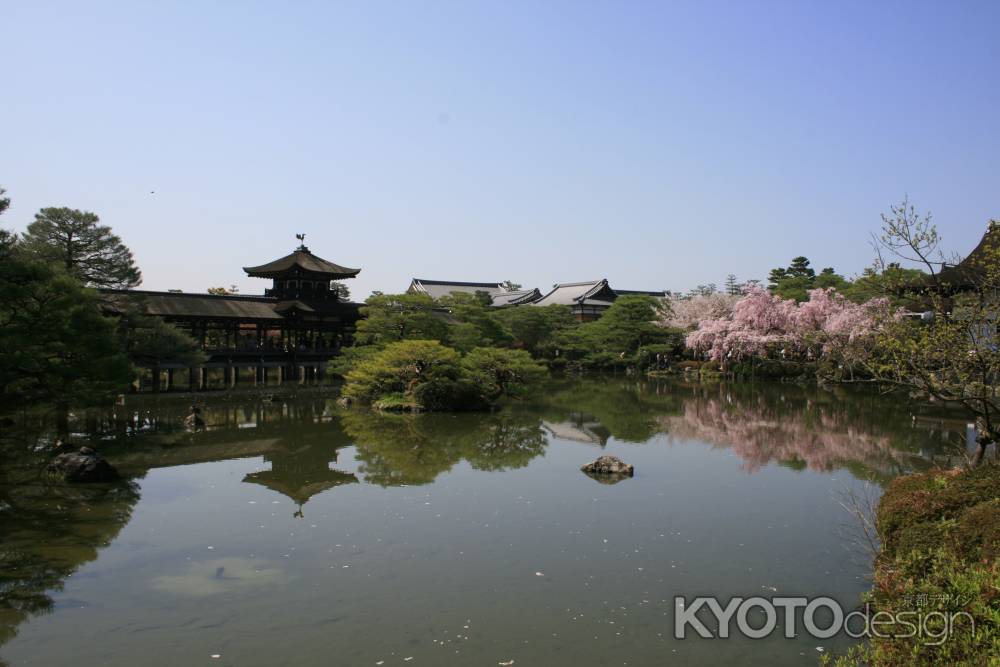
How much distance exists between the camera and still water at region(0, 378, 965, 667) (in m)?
6.83

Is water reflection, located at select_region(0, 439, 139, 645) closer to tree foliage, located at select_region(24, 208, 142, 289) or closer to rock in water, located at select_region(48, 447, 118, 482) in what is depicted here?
rock in water, located at select_region(48, 447, 118, 482)

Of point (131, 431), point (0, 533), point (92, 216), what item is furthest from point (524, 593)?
point (92, 216)

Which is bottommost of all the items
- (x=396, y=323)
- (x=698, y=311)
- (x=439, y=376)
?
(x=439, y=376)

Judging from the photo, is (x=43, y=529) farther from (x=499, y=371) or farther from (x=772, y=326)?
(x=772, y=326)

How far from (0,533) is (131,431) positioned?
10.0 metres

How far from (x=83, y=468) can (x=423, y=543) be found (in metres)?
8.35

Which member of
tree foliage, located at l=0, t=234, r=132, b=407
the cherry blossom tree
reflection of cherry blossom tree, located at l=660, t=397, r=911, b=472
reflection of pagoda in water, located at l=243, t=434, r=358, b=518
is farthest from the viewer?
the cherry blossom tree

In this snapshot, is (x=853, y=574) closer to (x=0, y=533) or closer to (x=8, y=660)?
(x=8, y=660)

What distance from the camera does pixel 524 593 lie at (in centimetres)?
800

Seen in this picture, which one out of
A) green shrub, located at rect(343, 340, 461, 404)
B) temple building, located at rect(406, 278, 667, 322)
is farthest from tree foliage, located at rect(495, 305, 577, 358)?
green shrub, located at rect(343, 340, 461, 404)

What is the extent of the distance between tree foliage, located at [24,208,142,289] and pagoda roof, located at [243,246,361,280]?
10.8 meters

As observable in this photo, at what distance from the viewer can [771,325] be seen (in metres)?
39.3

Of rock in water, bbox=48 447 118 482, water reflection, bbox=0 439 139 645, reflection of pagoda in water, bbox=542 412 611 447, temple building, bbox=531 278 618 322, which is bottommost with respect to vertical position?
reflection of pagoda in water, bbox=542 412 611 447

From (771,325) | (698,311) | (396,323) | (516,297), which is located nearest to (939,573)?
(396,323)
